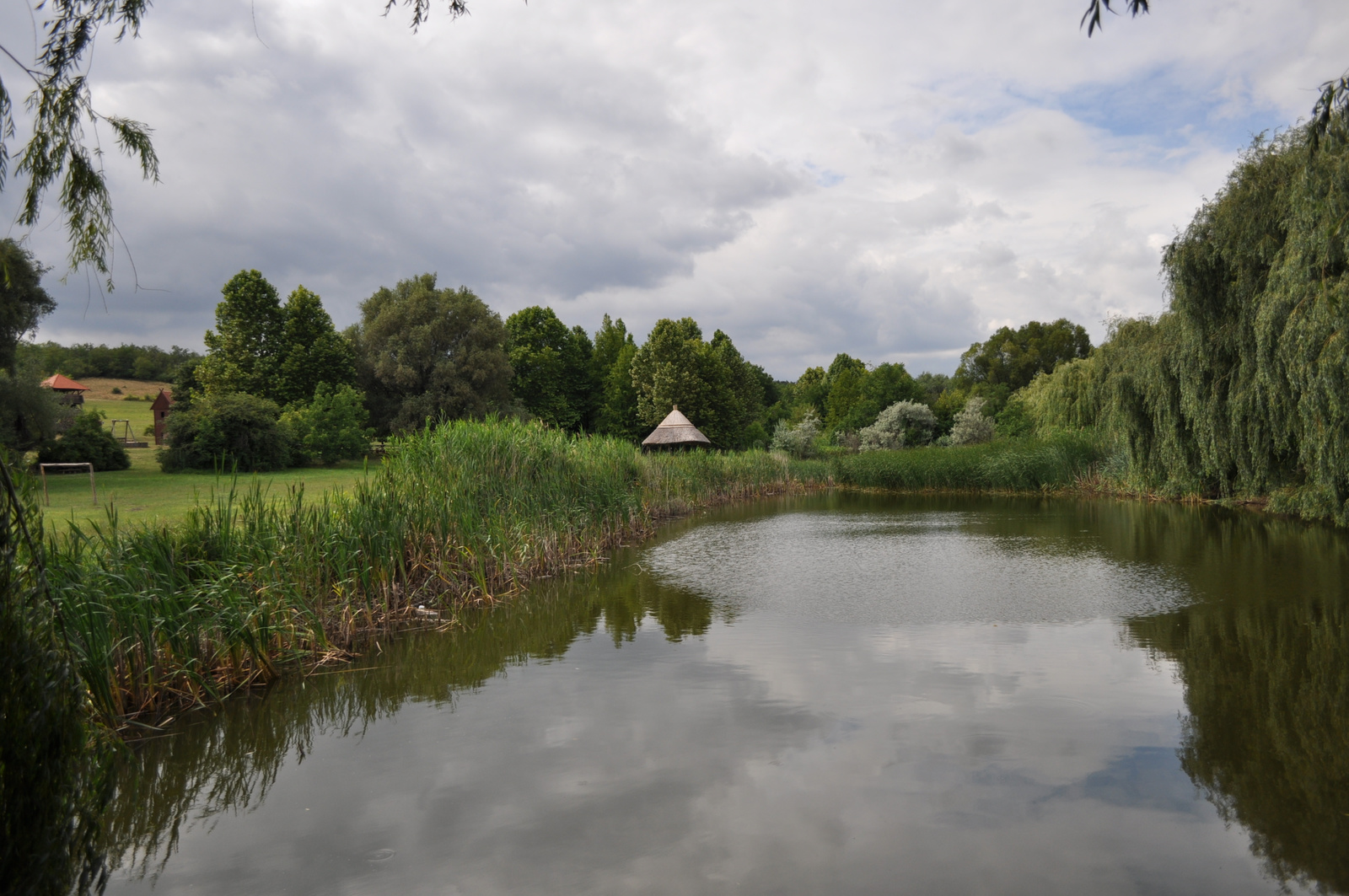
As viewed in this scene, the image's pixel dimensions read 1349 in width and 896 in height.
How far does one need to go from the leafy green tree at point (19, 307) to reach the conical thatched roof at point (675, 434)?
1919 centimetres

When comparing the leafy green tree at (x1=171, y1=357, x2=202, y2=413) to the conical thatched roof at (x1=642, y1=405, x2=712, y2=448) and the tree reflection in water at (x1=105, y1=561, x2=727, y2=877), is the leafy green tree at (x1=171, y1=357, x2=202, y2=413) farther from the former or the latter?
the tree reflection in water at (x1=105, y1=561, x2=727, y2=877)

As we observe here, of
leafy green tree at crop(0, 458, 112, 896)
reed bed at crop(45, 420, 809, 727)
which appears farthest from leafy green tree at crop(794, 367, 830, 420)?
leafy green tree at crop(0, 458, 112, 896)

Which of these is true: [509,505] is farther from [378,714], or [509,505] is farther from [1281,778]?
[1281,778]

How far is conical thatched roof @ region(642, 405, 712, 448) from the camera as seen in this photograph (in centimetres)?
3097

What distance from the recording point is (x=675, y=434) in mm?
31219

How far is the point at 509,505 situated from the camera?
1053 centimetres

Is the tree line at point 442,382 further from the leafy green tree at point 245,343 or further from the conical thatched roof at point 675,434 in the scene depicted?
the conical thatched roof at point 675,434

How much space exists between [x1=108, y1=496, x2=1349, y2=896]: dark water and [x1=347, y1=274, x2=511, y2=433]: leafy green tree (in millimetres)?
29949

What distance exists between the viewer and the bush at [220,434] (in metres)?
24.5

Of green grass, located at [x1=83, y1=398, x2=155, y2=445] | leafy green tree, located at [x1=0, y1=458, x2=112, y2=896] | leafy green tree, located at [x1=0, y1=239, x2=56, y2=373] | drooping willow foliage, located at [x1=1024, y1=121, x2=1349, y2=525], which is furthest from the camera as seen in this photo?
green grass, located at [x1=83, y1=398, x2=155, y2=445]

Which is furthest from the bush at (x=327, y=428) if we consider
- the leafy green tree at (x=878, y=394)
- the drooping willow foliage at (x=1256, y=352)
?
the leafy green tree at (x=878, y=394)

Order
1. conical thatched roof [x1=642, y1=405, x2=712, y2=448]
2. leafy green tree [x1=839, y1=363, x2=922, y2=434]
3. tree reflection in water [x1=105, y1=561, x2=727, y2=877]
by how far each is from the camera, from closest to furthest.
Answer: tree reflection in water [x1=105, y1=561, x2=727, y2=877]
conical thatched roof [x1=642, y1=405, x2=712, y2=448]
leafy green tree [x1=839, y1=363, x2=922, y2=434]

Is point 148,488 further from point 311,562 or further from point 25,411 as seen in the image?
point 311,562

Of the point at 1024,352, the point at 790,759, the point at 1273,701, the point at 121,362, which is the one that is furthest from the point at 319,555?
the point at 121,362
